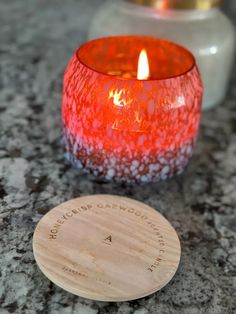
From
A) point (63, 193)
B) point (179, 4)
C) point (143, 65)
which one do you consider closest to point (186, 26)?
point (179, 4)

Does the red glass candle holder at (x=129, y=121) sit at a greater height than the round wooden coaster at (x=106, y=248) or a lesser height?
greater

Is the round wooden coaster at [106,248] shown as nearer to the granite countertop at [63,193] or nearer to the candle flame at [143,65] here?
the granite countertop at [63,193]

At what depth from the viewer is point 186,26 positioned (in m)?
0.61

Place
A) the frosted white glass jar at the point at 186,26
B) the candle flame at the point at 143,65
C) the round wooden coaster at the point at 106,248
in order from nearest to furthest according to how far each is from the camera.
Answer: the round wooden coaster at the point at 106,248 < the candle flame at the point at 143,65 < the frosted white glass jar at the point at 186,26

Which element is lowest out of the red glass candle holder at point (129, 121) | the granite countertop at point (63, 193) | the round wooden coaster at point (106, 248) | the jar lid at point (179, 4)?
the granite countertop at point (63, 193)

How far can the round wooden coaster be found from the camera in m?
0.37

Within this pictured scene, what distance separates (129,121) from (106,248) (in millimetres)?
121

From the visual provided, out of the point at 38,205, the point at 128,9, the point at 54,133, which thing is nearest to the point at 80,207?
the point at 38,205

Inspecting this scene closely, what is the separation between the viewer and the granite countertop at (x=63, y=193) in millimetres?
384

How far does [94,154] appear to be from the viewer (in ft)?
1.57

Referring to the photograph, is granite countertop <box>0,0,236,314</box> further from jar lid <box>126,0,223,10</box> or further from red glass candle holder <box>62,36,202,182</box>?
jar lid <box>126,0,223,10</box>

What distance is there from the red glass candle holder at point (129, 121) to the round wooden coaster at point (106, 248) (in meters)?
0.04

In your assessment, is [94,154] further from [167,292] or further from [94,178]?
[167,292]

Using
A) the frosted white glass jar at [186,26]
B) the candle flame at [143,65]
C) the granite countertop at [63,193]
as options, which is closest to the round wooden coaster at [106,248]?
the granite countertop at [63,193]
